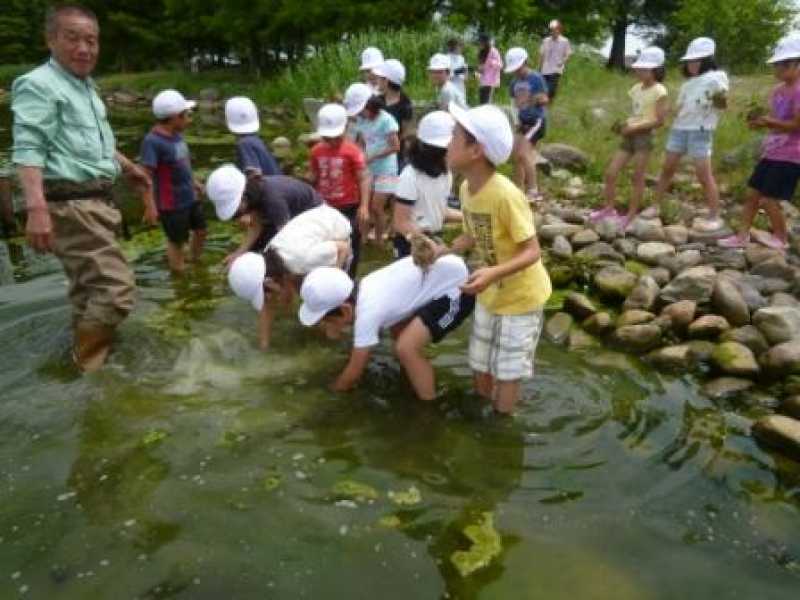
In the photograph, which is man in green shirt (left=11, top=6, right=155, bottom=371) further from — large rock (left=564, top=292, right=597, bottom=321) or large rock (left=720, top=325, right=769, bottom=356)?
large rock (left=720, top=325, right=769, bottom=356)

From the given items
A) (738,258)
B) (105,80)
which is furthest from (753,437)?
(105,80)

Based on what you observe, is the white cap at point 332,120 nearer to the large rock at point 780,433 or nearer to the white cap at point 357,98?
the white cap at point 357,98

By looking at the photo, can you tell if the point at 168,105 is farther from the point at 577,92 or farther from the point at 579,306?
the point at 577,92

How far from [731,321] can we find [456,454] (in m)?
2.39

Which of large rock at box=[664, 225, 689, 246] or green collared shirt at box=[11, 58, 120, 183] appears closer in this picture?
green collared shirt at box=[11, 58, 120, 183]

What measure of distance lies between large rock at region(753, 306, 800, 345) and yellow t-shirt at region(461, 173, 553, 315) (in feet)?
6.30

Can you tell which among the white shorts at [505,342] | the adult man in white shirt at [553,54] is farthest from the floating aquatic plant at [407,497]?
the adult man in white shirt at [553,54]

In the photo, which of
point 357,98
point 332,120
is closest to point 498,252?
point 332,120

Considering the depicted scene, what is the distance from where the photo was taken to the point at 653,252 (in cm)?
610

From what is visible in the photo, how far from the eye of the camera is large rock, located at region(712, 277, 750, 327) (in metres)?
4.85

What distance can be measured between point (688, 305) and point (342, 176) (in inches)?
109

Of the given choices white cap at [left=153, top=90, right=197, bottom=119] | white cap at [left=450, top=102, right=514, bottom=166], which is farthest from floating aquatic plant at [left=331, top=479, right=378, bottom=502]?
white cap at [left=153, top=90, right=197, bottom=119]

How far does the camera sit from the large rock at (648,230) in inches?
256

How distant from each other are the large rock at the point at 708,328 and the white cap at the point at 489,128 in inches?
90.3
